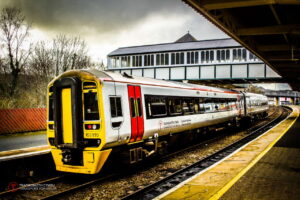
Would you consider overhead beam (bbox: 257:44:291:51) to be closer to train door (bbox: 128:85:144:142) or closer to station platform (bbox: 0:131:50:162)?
train door (bbox: 128:85:144:142)

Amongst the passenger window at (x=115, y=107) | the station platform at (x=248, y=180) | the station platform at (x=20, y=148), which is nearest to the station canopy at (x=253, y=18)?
the passenger window at (x=115, y=107)

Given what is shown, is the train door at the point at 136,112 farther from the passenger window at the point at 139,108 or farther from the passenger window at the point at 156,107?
the passenger window at the point at 156,107

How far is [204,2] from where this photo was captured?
9328mm

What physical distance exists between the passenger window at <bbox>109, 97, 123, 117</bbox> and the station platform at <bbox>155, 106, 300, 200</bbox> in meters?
2.63

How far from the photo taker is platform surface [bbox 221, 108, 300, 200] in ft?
21.3

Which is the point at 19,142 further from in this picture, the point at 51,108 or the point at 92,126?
the point at 92,126

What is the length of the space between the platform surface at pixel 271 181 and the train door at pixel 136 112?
334cm

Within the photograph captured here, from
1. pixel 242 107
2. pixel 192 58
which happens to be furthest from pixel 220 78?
pixel 242 107

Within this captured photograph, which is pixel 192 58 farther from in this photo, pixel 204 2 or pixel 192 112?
pixel 204 2

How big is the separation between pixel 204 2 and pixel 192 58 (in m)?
30.8

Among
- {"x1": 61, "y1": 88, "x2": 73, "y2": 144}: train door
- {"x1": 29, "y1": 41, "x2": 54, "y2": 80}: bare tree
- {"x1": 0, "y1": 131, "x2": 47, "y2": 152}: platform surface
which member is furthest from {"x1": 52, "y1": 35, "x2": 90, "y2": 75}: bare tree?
{"x1": 61, "y1": 88, "x2": 73, "y2": 144}: train door

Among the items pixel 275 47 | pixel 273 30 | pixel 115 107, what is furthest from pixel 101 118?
pixel 275 47

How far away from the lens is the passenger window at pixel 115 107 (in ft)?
27.0

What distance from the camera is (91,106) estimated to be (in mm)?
8125
